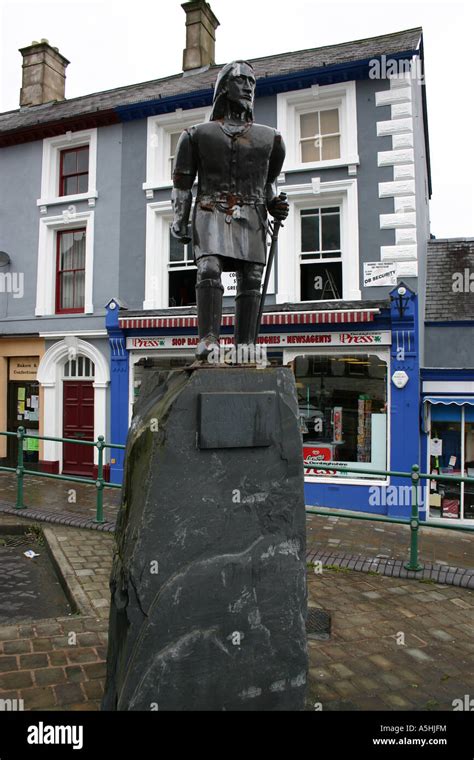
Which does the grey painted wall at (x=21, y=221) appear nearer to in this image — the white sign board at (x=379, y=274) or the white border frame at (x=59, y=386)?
the white border frame at (x=59, y=386)

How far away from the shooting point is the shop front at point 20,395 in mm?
13375

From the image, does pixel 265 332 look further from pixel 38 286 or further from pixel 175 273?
pixel 38 286

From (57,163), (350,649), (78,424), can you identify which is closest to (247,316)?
(350,649)

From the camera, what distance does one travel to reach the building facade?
10180 mm

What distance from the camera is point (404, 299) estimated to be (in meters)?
9.62

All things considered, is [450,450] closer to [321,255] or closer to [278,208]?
[321,255]

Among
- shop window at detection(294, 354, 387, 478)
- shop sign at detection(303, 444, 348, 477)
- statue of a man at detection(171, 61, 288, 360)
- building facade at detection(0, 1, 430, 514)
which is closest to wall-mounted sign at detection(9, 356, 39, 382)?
building facade at detection(0, 1, 430, 514)

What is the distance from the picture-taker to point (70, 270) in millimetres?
13180

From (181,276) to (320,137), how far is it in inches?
162

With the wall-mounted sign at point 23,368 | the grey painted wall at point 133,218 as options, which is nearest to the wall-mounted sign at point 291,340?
the grey painted wall at point 133,218

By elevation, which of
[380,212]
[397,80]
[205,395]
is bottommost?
[205,395]

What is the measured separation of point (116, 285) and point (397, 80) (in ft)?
23.4
